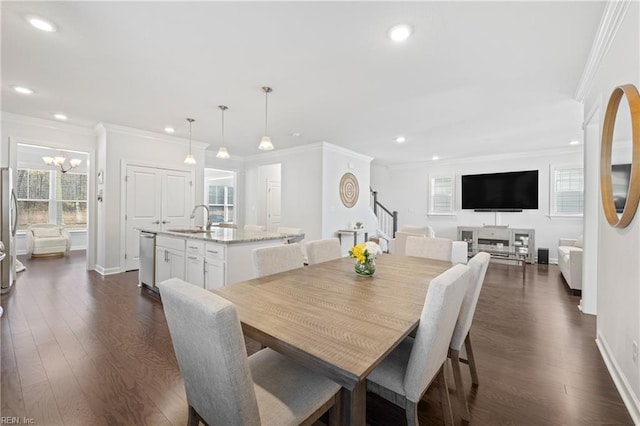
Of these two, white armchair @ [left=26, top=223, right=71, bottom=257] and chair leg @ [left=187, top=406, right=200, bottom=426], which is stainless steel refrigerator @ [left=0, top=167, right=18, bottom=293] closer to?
white armchair @ [left=26, top=223, right=71, bottom=257]

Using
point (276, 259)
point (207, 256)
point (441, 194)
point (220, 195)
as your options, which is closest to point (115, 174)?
point (207, 256)

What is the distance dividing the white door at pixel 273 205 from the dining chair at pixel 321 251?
16.1 ft

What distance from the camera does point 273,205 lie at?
7.55 meters

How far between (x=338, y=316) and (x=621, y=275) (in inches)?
78.6

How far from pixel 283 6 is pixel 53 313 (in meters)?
3.78

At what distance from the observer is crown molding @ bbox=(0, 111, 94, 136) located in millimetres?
4207

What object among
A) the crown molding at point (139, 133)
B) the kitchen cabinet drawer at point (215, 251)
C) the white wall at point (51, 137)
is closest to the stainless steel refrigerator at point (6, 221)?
the white wall at point (51, 137)

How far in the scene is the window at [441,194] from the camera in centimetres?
758

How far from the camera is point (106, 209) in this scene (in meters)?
4.75

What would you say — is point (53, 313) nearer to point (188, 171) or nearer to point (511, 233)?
point (188, 171)

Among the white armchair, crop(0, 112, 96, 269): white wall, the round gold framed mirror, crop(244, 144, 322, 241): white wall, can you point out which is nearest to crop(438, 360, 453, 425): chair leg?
the round gold framed mirror

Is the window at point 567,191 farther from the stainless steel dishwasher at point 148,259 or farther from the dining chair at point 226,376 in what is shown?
the stainless steel dishwasher at point 148,259

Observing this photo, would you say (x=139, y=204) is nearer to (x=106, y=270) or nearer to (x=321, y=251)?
(x=106, y=270)

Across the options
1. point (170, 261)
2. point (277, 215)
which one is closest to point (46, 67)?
point (170, 261)
